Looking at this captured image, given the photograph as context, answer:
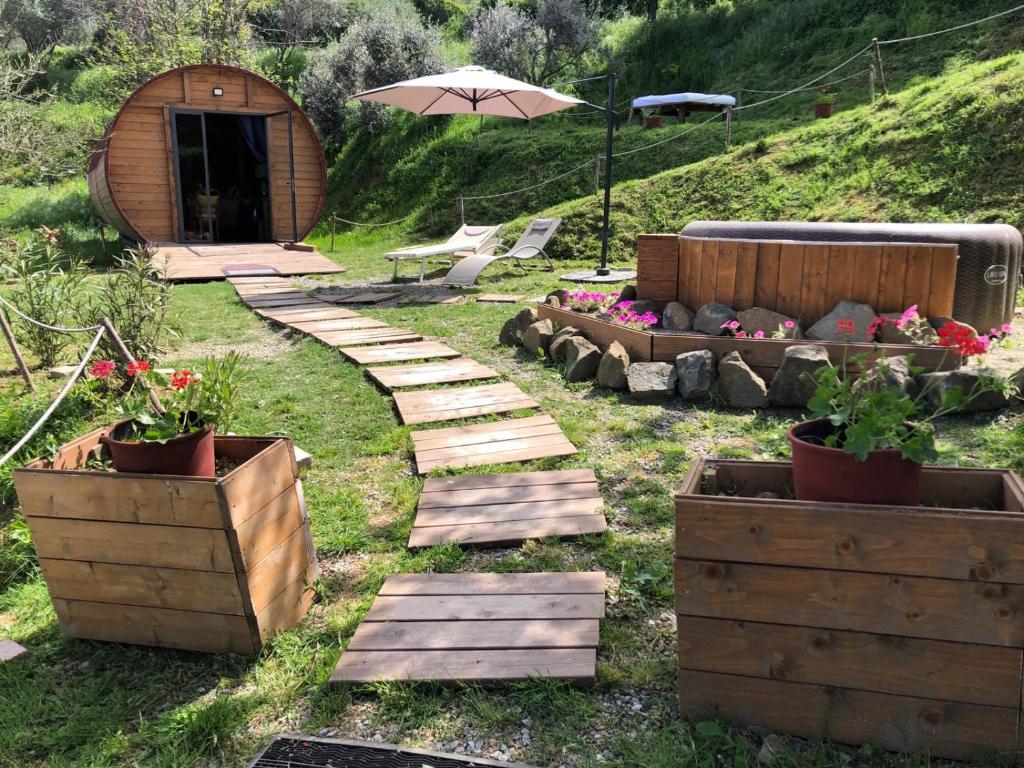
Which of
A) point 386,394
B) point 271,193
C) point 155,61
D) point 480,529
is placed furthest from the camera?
point 155,61

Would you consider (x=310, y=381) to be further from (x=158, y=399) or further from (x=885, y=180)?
(x=885, y=180)

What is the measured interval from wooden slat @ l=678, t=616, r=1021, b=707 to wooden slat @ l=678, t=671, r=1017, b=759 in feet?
0.08

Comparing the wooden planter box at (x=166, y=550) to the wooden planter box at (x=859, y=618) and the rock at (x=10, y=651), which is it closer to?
the rock at (x=10, y=651)

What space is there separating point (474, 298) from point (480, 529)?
563 cm

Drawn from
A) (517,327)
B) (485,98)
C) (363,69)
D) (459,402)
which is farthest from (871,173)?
(363,69)

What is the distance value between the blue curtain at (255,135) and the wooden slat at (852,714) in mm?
14934

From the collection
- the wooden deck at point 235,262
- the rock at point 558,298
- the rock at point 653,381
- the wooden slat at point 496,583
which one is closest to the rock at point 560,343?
the rock at point 558,298

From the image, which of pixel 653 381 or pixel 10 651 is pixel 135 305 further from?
pixel 653 381

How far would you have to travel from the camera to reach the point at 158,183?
12805 mm

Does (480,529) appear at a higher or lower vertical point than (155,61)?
lower

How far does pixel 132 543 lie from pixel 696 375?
3.20 meters

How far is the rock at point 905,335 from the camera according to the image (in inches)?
172

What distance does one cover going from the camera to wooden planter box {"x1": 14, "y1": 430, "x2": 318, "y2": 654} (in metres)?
2.15

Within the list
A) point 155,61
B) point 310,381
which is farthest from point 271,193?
point 310,381
